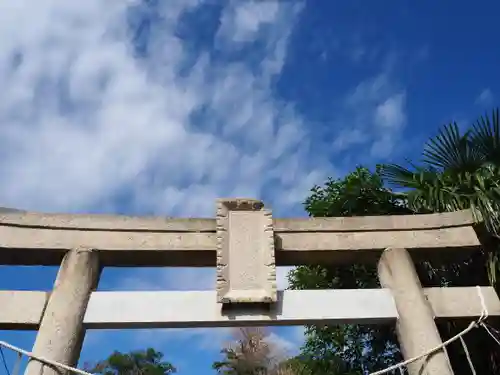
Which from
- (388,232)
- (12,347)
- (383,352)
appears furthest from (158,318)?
(383,352)

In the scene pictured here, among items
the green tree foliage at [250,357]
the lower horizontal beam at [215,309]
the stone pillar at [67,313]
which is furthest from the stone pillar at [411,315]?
the green tree foliage at [250,357]

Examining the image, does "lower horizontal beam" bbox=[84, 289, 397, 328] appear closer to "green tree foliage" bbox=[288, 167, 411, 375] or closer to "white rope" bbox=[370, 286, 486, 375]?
"white rope" bbox=[370, 286, 486, 375]

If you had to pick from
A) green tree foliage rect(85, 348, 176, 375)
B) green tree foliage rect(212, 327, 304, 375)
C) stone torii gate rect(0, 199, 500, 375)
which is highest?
green tree foliage rect(85, 348, 176, 375)

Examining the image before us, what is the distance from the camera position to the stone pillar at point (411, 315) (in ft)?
13.9

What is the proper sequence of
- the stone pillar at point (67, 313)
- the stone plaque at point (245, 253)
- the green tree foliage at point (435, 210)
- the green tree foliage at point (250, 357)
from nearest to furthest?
the stone pillar at point (67, 313)
the stone plaque at point (245, 253)
the green tree foliage at point (435, 210)
the green tree foliage at point (250, 357)

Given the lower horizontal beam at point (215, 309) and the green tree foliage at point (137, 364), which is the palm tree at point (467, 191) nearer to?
the lower horizontal beam at point (215, 309)

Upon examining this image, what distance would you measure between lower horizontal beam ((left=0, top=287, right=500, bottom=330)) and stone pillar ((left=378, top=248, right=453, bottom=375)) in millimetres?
124

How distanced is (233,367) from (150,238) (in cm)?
1339

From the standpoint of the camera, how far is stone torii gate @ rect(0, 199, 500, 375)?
441cm

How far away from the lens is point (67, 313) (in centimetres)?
435

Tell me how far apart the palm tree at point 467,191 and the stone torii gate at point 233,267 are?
72 centimetres

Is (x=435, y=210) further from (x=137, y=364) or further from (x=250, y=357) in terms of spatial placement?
(x=137, y=364)

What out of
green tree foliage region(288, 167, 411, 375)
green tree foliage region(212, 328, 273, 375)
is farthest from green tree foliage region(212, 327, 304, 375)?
green tree foliage region(288, 167, 411, 375)

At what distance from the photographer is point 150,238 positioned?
16.3 feet
